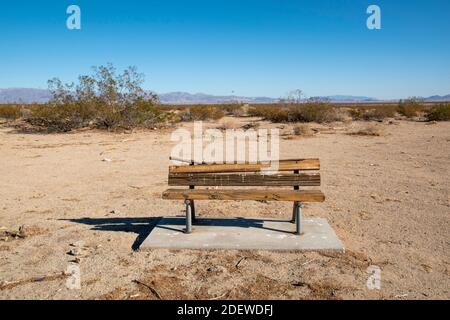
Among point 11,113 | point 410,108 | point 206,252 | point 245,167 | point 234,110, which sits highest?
point 234,110

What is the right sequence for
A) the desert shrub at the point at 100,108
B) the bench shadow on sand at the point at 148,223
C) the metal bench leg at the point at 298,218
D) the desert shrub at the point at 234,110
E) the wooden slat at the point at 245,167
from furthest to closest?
the desert shrub at the point at 234,110 → the desert shrub at the point at 100,108 → the bench shadow on sand at the point at 148,223 → the wooden slat at the point at 245,167 → the metal bench leg at the point at 298,218

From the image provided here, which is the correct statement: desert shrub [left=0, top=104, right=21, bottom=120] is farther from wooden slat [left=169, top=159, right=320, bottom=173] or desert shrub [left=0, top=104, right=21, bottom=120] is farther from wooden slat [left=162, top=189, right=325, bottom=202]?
wooden slat [left=162, top=189, right=325, bottom=202]

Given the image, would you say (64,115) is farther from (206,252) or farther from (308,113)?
(206,252)

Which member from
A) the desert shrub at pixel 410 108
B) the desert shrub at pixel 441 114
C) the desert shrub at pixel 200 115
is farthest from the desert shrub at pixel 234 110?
the desert shrub at pixel 441 114

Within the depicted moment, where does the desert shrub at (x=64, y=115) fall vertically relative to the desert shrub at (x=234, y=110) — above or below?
below

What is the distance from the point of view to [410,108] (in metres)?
30.0

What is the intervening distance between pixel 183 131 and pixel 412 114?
700 inches

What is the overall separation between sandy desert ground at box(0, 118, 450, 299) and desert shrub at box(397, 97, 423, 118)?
1946 centimetres

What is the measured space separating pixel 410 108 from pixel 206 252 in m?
29.2

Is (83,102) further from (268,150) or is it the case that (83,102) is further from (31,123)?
(268,150)

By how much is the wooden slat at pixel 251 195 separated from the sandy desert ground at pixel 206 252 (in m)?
0.65

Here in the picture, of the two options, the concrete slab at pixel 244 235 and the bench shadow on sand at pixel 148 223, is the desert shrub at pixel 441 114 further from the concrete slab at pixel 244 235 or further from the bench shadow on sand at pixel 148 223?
the bench shadow on sand at pixel 148 223

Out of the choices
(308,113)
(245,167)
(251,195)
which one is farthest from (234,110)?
(251,195)

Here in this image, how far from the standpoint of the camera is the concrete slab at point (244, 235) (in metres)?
4.84
